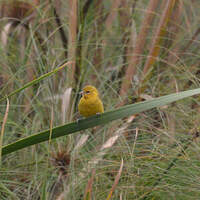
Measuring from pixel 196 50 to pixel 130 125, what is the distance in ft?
2.45

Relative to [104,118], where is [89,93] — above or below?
below

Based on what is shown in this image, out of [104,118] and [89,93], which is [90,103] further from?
[104,118]

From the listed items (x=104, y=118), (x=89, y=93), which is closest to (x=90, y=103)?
(x=89, y=93)

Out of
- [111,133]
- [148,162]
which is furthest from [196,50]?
[148,162]

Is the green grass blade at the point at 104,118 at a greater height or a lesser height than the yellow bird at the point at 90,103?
greater

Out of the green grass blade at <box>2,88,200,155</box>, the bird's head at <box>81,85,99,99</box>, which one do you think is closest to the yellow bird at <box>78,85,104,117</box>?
the bird's head at <box>81,85,99,99</box>

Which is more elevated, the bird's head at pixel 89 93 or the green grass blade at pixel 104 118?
the green grass blade at pixel 104 118

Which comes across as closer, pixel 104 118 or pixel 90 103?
pixel 104 118

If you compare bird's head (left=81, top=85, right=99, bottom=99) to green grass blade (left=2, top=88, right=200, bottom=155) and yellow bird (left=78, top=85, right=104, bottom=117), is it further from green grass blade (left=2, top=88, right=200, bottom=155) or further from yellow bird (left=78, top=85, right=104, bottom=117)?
green grass blade (left=2, top=88, right=200, bottom=155)

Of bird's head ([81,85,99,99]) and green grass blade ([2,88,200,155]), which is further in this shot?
bird's head ([81,85,99,99])

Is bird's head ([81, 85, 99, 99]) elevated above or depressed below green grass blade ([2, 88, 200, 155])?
below

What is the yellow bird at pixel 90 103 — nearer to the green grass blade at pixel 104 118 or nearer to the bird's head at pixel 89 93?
the bird's head at pixel 89 93

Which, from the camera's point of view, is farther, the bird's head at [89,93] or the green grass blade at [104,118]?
the bird's head at [89,93]

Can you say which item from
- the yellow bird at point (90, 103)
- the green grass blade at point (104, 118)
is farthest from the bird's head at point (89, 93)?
the green grass blade at point (104, 118)
